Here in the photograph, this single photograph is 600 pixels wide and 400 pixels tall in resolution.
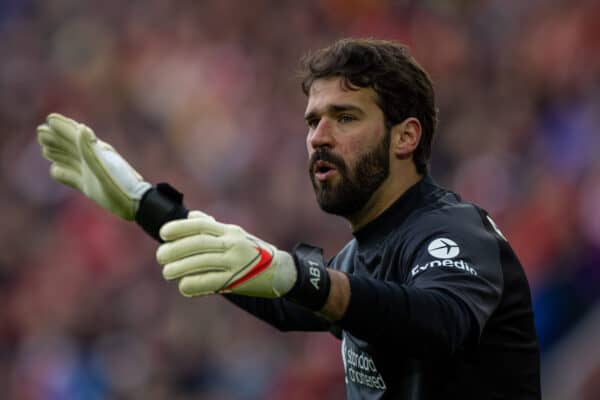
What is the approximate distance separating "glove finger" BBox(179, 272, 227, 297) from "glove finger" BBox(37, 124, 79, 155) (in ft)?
3.38

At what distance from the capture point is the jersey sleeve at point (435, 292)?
2.49m

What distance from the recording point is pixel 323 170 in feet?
10.6

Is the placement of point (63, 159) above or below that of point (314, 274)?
above

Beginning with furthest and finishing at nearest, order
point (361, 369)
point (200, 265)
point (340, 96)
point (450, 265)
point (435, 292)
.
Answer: point (340, 96), point (361, 369), point (450, 265), point (435, 292), point (200, 265)

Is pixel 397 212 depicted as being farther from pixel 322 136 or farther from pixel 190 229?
pixel 190 229

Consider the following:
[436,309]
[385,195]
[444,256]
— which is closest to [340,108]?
[385,195]

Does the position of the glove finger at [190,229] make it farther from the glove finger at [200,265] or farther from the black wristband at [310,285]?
the black wristband at [310,285]

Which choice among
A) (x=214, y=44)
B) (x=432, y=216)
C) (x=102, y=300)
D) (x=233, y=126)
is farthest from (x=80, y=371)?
(x=432, y=216)

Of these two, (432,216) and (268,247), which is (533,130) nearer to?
(432,216)

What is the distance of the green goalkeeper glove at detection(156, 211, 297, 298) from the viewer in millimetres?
2424

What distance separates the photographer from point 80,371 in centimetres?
698

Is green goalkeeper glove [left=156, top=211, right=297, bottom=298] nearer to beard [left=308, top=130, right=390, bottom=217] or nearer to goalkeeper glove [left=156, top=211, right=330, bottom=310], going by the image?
goalkeeper glove [left=156, top=211, right=330, bottom=310]

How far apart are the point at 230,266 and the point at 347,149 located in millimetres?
878

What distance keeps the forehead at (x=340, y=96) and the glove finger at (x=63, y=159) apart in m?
0.79
